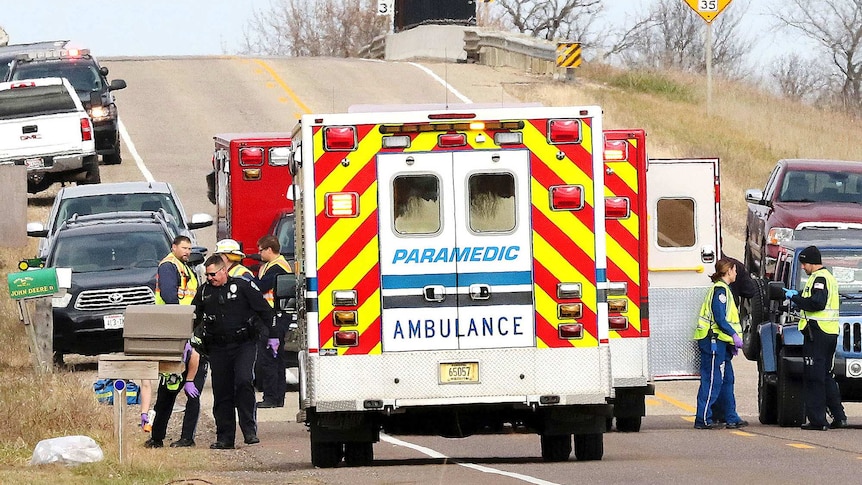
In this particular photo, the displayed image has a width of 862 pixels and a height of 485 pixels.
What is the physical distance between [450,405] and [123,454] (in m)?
2.47

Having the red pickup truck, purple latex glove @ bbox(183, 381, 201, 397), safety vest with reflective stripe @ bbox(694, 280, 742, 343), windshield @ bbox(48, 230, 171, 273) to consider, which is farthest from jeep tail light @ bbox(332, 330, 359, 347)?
the red pickup truck

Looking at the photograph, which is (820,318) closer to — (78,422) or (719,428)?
(719,428)

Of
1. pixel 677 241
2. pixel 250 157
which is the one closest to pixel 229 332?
pixel 677 241

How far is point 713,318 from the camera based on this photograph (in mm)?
17562

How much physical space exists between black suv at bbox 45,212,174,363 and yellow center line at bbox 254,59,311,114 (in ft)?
65.7

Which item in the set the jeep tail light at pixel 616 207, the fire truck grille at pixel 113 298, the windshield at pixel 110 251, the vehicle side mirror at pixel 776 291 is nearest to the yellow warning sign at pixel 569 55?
the windshield at pixel 110 251

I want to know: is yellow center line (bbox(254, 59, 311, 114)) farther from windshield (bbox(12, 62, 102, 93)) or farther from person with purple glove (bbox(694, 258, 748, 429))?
person with purple glove (bbox(694, 258, 748, 429))

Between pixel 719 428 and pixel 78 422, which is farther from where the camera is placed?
pixel 719 428

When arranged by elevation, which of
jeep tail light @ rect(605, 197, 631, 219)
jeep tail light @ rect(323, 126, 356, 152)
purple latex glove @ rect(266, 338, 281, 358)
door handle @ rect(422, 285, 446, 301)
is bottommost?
purple latex glove @ rect(266, 338, 281, 358)

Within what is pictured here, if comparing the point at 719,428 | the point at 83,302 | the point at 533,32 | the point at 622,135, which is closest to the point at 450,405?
the point at 622,135

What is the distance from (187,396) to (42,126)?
15.3 metres

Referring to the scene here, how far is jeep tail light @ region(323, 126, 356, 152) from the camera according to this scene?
13328mm

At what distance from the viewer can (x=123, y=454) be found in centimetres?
1397

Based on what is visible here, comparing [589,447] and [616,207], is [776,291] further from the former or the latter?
[589,447]
